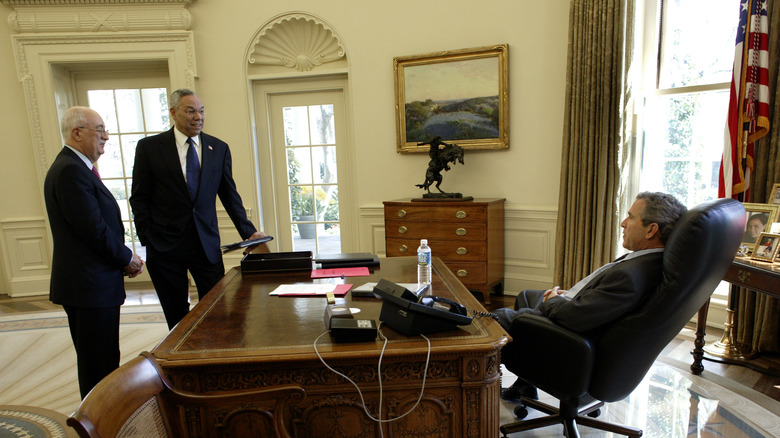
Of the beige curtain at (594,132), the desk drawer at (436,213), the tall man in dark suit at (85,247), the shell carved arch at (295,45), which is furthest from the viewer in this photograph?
the shell carved arch at (295,45)

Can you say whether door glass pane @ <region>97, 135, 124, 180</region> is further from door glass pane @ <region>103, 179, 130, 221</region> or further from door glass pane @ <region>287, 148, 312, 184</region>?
door glass pane @ <region>287, 148, 312, 184</region>

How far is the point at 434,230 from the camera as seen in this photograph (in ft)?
13.1

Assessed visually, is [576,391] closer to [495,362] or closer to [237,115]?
[495,362]

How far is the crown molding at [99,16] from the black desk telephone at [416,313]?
4409 millimetres

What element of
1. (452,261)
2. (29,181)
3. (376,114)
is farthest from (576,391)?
Result: (29,181)

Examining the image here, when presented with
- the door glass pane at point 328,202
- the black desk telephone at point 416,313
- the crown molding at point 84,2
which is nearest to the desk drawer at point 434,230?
the door glass pane at point 328,202

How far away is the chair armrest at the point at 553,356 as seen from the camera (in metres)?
1.72

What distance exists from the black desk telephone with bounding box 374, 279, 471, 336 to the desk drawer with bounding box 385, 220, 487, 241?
2350mm

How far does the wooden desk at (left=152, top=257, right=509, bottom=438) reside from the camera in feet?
4.57

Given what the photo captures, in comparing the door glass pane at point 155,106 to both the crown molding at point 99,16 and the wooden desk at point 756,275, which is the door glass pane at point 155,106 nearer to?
the crown molding at point 99,16

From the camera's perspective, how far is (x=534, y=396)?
2.52 metres

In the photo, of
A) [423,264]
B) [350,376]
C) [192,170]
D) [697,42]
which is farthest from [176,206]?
[697,42]

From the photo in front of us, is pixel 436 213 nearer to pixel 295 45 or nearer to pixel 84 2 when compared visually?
pixel 295 45

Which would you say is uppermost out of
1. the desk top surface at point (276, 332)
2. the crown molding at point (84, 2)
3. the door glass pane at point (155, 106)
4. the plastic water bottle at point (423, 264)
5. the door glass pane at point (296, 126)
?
the crown molding at point (84, 2)
